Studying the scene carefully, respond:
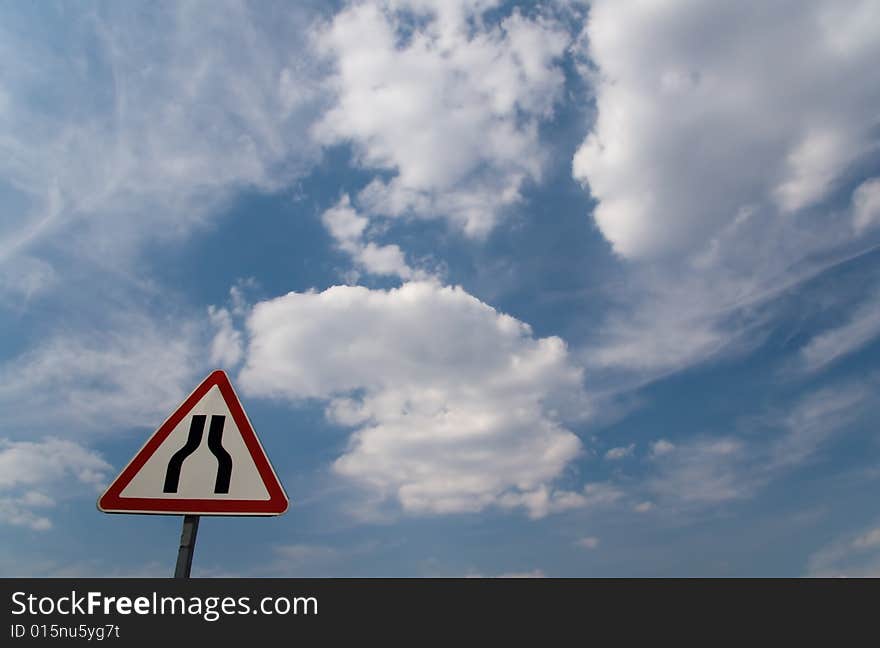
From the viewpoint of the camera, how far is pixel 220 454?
454 centimetres

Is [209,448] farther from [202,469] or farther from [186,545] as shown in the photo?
[186,545]

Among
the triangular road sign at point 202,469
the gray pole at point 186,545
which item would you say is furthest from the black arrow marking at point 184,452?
the gray pole at point 186,545

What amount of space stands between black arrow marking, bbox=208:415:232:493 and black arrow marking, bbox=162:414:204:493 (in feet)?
0.17

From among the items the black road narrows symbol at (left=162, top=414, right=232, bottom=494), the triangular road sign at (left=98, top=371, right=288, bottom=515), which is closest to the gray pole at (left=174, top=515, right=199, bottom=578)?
the triangular road sign at (left=98, top=371, right=288, bottom=515)

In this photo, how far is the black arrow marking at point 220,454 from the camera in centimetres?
436

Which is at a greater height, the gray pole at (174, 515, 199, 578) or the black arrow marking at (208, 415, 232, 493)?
the black arrow marking at (208, 415, 232, 493)

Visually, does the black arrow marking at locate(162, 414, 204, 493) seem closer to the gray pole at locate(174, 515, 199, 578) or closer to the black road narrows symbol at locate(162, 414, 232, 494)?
the black road narrows symbol at locate(162, 414, 232, 494)

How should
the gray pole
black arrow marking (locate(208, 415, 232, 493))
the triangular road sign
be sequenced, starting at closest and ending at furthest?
the gray pole
the triangular road sign
black arrow marking (locate(208, 415, 232, 493))

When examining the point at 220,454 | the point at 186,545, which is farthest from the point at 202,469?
the point at 186,545

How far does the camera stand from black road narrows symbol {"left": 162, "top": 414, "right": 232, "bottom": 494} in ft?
14.2
